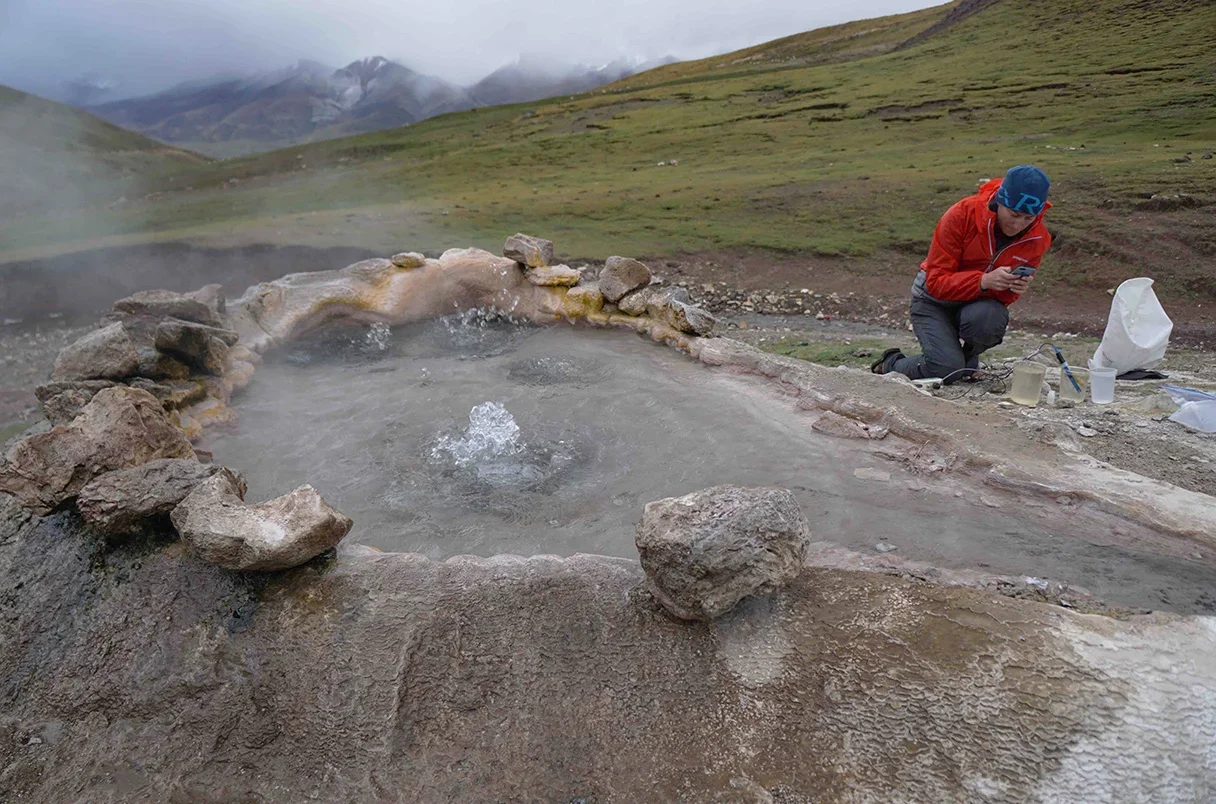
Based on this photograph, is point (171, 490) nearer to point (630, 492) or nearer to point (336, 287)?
point (630, 492)

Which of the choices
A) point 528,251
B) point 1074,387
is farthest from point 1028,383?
point 528,251

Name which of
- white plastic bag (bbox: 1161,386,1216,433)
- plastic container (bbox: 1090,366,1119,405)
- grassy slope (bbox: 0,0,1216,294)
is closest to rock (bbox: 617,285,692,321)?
plastic container (bbox: 1090,366,1119,405)

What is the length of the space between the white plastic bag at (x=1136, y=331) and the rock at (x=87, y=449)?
5.62 meters

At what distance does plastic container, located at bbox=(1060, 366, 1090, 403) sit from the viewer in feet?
13.9

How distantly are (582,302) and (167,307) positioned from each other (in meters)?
3.41

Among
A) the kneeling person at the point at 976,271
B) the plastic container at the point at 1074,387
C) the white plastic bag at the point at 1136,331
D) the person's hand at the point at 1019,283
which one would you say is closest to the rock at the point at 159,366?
the kneeling person at the point at 976,271

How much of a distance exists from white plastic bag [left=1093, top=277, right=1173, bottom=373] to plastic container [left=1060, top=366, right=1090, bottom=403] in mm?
301

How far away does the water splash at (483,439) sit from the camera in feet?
13.6

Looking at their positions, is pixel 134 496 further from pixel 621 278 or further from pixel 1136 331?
pixel 1136 331

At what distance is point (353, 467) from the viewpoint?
158 inches

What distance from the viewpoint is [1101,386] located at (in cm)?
418

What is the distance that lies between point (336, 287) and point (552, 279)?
211 cm

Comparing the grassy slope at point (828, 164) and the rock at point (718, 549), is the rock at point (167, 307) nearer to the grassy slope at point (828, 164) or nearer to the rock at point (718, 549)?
the rock at point (718, 549)

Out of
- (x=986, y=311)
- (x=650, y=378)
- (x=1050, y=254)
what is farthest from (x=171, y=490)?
(x=1050, y=254)
